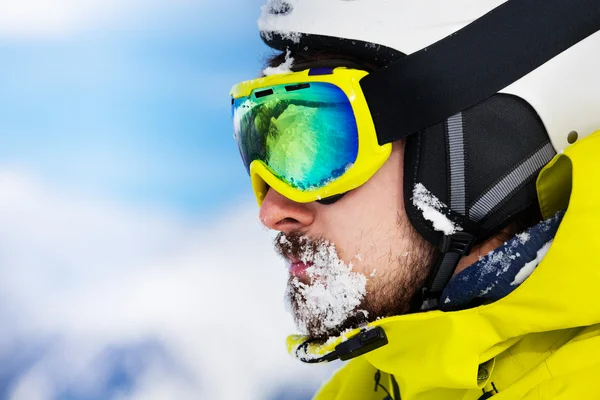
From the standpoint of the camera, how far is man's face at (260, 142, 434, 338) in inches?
55.8

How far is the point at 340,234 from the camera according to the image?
145 cm

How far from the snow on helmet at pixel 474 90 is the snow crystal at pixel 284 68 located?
105mm

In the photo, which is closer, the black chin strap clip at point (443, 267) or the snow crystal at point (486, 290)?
the snow crystal at point (486, 290)

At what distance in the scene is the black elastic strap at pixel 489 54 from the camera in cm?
131

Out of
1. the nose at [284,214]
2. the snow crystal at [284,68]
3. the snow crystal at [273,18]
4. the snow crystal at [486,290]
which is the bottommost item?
the snow crystal at [486,290]

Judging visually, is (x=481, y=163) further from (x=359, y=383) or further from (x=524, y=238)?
(x=359, y=383)

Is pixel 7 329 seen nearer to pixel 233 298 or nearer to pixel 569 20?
pixel 233 298

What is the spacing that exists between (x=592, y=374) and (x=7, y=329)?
3057mm

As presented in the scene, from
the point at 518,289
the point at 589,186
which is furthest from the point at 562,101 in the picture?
the point at 518,289

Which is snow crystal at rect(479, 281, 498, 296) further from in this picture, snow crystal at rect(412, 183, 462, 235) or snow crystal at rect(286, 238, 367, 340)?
snow crystal at rect(286, 238, 367, 340)

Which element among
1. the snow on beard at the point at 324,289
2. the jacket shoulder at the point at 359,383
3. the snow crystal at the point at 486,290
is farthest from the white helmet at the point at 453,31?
the jacket shoulder at the point at 359,383

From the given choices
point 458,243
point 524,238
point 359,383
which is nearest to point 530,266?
point 524,238

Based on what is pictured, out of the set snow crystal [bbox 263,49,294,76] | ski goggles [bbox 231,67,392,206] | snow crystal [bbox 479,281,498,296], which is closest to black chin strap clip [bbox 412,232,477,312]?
snow crystal [bbox 479,281,498,296]

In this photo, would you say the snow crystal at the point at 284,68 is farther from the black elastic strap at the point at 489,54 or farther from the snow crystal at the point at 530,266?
the snow crystal at the point at 530,266
